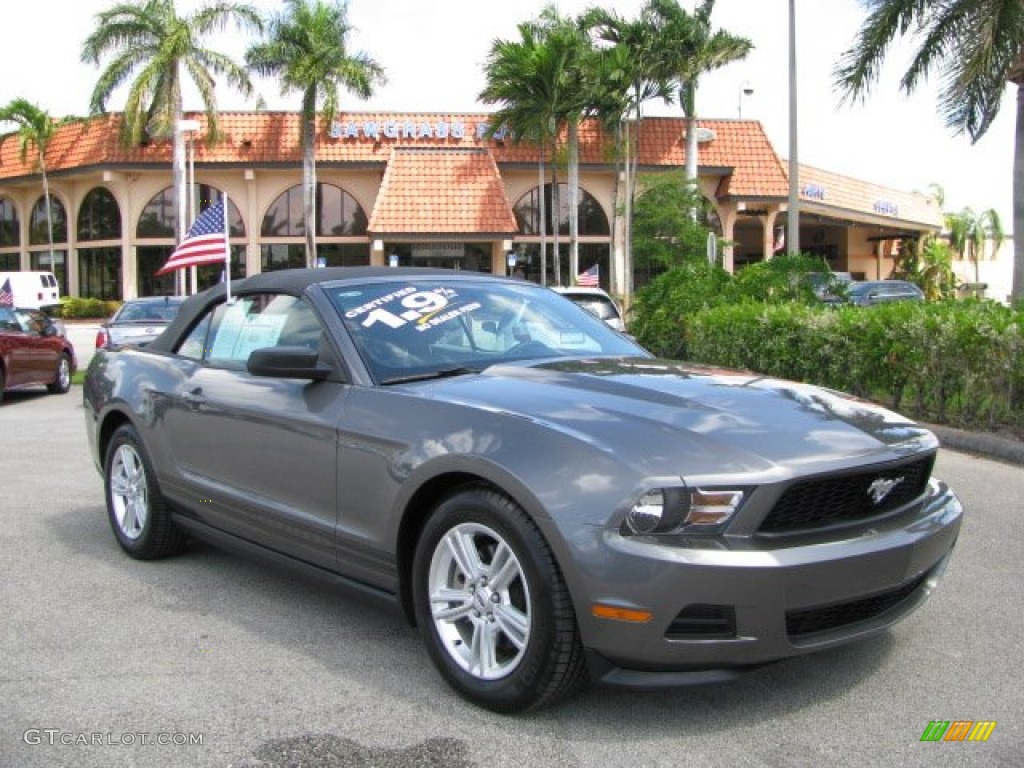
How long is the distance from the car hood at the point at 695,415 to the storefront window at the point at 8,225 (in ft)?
139

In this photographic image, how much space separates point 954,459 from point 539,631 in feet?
21.6

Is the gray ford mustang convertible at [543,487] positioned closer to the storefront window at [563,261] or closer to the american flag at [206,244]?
the american flag at [206,244]

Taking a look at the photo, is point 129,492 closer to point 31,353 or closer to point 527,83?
point 31,353

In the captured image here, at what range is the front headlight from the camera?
3.11 m

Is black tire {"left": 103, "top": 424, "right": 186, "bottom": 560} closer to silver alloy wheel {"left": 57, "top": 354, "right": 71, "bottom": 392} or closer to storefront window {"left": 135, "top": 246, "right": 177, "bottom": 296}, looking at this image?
silver alloy wheel {"left": 57, "top": 354, "right": 71, "bottom": 392}

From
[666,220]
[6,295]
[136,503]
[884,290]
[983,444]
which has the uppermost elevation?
[666,220]

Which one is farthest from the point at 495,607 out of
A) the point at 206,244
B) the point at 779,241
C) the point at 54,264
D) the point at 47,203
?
the point at 54,264

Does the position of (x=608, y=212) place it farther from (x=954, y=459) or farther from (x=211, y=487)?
(x=211, y=487)

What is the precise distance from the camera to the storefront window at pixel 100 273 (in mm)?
37938

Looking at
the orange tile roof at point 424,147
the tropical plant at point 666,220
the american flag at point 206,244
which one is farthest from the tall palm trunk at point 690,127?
the american flag at point 206,244

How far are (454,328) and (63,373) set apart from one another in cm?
1397

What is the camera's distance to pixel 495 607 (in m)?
3.45

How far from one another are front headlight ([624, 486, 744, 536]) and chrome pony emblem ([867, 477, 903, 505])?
61cm

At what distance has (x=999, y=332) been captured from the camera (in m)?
8.77
